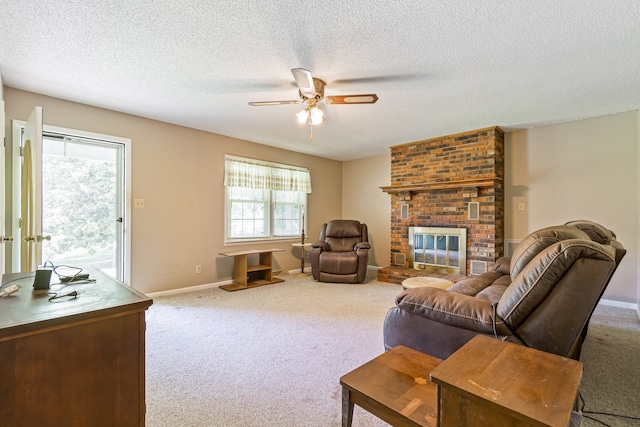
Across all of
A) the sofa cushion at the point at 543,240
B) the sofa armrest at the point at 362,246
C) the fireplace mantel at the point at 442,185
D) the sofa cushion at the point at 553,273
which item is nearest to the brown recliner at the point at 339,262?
the sofa armrest at the point at 362,246

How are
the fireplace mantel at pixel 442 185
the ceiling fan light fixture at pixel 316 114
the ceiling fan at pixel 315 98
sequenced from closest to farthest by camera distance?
the ceiling fan at pixel 315 98
the ceiling fan light fixture at pixel 316 114
the fireplace mantel at pixel 442 185

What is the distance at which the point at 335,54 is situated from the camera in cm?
229

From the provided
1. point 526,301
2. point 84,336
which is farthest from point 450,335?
point 84,336

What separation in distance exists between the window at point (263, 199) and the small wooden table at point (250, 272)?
0.40 meters

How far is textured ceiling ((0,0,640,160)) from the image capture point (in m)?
1.83

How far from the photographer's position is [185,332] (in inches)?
107

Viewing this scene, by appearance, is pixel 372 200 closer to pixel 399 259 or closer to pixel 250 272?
pixel 399 259

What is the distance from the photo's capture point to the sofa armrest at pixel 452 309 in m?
1.50

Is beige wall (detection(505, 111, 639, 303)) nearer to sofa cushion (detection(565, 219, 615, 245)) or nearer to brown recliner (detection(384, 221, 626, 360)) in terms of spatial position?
sofa cushion (detection(565, 219, 615, 245))

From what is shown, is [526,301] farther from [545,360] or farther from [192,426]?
[192,426]

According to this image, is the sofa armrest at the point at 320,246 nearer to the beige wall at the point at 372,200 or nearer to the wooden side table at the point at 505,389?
the beige wall at the point at 372,200

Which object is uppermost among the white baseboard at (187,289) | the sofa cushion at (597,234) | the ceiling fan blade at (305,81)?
the ceiling fan blade at (305,81)

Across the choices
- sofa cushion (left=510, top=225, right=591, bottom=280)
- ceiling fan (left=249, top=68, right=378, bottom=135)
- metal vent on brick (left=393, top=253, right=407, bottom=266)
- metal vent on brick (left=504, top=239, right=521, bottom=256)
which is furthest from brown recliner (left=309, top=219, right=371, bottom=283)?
sofa cushion (left=510, top=225, right=591, bottom=280)

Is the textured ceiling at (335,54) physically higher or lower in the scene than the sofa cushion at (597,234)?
higher
